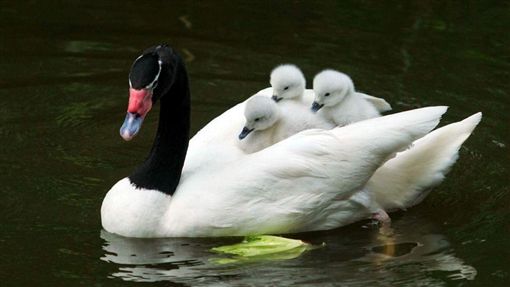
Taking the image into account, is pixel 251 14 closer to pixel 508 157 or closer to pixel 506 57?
pixel 506 57

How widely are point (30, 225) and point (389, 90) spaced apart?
4.00 metres

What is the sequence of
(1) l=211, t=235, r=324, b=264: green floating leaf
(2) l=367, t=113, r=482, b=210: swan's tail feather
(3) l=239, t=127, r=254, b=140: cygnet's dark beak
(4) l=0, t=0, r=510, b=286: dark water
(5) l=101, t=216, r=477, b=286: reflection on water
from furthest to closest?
(2) l=367, t=113, r=482, b=210: swan's tail feather < (3) l=239, t=127, r=254, b=140: cygnet's dark beak < (1) l=211, t=235, r=324, b=264: green floating leaf < (4) l=0, t=0, r=510, b=286: dark water < (5) l=101, t=216, r=477, b=286: reflection on water

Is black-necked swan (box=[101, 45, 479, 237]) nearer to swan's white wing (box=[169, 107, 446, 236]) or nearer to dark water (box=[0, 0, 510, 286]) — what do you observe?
swan's white wing (box=[169, 107, 446, 236])

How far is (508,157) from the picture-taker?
1049 cm

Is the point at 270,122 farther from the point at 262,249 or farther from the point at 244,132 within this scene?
the point at 262,249

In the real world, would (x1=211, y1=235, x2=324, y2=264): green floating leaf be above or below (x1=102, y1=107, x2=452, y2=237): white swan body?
below

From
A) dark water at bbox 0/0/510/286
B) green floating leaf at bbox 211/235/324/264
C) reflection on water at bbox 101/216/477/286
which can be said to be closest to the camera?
reflection on water at bbox 101/216/477/286

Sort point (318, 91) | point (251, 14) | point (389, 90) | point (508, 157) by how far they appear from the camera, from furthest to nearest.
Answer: point (251, 14) < point (389, 90) < point (508, 157) < point (318, 91)

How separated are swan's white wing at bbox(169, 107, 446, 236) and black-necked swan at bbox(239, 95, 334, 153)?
0.21 meters

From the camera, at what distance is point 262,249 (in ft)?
29.5

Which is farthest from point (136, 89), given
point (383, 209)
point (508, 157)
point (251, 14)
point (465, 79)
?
point (251, 14)

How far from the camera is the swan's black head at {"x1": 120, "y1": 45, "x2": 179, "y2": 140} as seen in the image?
28.8 feet

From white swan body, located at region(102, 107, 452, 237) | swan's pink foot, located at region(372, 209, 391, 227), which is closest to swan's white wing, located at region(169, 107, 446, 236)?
white swan body, located at region(102, 107, 452, 237)

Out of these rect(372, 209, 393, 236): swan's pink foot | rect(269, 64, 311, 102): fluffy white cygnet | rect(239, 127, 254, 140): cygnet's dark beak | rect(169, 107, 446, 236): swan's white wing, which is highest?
rect(269, 64, 311, 102): fluffy white cygnet
